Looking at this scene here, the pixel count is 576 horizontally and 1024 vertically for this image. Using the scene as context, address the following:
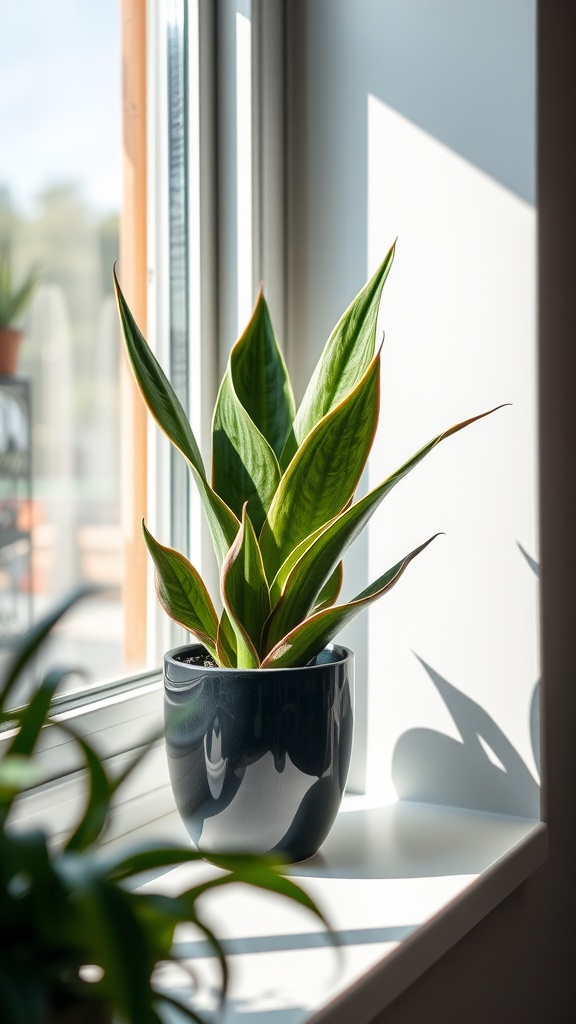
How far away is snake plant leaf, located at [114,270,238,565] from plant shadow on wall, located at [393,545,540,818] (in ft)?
1.00

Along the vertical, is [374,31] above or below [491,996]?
above

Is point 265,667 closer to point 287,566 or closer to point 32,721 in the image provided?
point 287,566

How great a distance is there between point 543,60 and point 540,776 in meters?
0.71

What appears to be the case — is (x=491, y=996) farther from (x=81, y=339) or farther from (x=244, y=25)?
(x=244, y=25)

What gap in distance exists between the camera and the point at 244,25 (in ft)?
3.30

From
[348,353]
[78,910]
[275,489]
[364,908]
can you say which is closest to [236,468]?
[275,489]

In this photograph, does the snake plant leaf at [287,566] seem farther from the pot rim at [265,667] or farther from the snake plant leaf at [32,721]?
the snake plant leaf at [32,721]

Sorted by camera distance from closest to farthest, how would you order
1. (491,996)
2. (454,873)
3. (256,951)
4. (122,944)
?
(122,944)
(256,951)
(454,873)
(491,996)

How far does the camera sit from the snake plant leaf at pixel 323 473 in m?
0.74

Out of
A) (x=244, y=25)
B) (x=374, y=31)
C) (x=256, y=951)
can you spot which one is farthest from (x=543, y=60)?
(x=256, y=951)

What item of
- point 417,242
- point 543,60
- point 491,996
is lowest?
point 491,996

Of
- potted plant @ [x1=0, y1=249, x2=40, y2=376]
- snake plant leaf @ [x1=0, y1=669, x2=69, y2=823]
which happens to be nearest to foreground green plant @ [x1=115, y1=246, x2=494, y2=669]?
potted plant @ [x1=0, y1=249, x2=40, y2=376]

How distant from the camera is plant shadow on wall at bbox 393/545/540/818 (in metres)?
0.96

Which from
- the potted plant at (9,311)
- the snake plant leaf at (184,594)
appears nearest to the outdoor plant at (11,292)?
the potted plant at (9,311)
